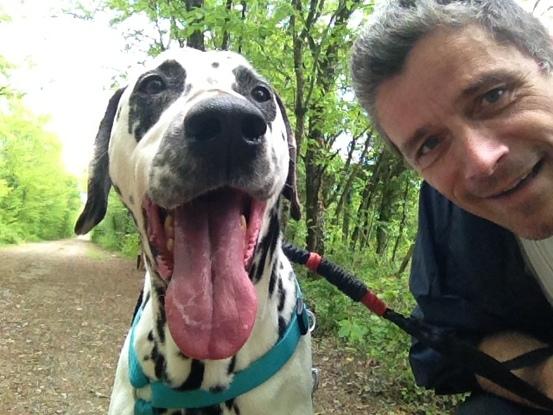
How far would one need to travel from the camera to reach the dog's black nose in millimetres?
1820

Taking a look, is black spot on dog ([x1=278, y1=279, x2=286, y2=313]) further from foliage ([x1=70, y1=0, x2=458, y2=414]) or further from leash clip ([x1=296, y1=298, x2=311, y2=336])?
foliage ([x1=70, y1=0, x2=458, y2=414])

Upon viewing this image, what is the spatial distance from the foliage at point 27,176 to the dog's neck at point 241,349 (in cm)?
2039

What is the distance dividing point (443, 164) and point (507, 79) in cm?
35

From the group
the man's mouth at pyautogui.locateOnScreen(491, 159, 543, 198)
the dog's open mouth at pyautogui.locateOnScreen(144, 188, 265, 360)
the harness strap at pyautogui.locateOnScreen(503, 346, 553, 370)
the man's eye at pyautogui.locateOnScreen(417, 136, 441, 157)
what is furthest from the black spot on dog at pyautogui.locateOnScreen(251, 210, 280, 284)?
the harness strap at pyautogui.locateOnScreen(503, 346, 553, 370)

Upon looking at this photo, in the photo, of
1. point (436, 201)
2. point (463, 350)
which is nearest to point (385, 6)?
point (436, 201)

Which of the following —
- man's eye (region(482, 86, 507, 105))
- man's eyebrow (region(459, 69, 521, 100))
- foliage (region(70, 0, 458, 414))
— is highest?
man's eyebrow (region(459, 69, 521, 100))

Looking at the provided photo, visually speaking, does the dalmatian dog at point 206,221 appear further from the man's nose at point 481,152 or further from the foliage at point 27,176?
the foliage at point 27,176

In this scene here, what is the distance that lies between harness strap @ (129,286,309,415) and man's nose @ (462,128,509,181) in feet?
2.98

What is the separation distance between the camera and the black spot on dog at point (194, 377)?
2.18 metres

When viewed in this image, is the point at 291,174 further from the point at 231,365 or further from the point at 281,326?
the point at 231,365

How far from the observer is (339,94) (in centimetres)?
837

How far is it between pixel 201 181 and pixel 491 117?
0.92 meters

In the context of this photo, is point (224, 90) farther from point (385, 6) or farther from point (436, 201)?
point (436, 201)

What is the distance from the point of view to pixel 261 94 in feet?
7.74
